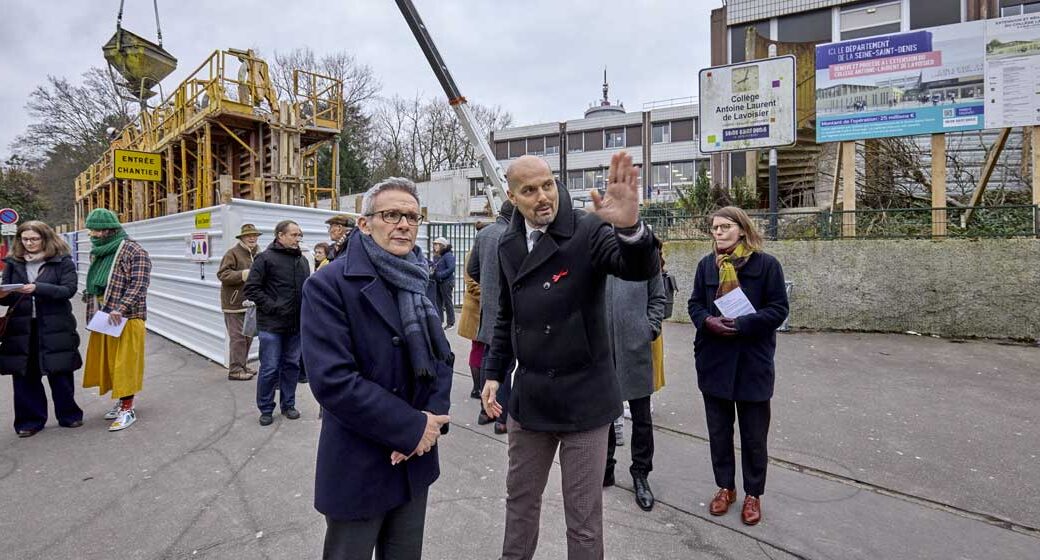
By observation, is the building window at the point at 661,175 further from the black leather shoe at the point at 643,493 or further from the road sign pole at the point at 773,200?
the black leather shoe at the point at 643,493

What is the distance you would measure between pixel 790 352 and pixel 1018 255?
380cm

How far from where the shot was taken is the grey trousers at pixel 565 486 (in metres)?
2.11

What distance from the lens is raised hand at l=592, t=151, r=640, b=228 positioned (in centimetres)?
172

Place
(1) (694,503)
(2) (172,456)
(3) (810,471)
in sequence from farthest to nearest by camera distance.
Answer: (2) (172,456)
(3) (810,471)
(1) (694,503)

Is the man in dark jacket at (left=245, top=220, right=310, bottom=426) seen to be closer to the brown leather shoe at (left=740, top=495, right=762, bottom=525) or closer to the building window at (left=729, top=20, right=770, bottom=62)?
the brown leather shoe at (left=740, top=495, right=762, bottom=525)

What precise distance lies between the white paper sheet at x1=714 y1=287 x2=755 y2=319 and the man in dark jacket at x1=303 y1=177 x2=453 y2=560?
1.86 m

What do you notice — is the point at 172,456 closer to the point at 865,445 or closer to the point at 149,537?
the point at 149,537

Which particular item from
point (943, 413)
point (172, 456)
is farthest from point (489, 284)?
point (943, 413)

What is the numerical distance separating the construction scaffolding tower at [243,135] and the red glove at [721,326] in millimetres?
11484

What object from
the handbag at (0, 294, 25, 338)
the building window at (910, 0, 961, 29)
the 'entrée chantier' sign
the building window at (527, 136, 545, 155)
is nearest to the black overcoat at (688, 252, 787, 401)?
the handbag at (0, 294, 25, 338)

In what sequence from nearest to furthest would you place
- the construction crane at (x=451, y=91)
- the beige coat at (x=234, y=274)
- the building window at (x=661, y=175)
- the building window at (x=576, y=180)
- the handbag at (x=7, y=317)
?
the handbag at (x=7, y=317)
the beige coat at (x=234, y=274)
the construction crane at (x=451, y=91)
the building window at (x=661, y=175)
the building window at (x=576, y=180)

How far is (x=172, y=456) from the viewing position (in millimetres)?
4145

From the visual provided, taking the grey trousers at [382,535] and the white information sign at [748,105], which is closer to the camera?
the grey trousers at [382,535]

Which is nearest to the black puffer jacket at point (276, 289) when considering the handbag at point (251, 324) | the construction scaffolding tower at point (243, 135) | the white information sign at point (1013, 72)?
the handbag at point (251, 324)
